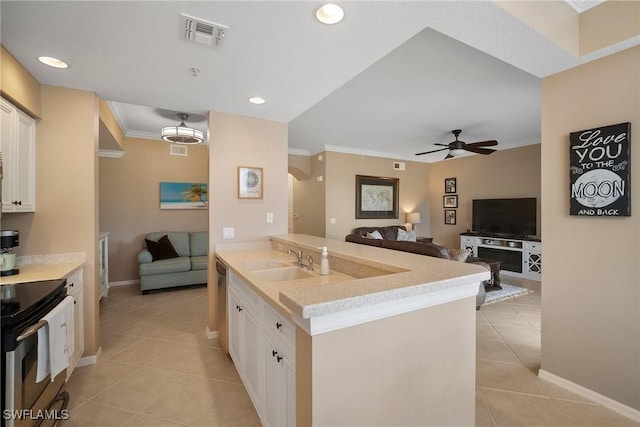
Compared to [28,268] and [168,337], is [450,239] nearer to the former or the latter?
[168,337]

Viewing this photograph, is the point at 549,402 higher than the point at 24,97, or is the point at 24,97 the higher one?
the point at 24,97

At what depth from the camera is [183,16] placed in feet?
5.18

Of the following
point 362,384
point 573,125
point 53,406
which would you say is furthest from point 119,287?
point 573,125

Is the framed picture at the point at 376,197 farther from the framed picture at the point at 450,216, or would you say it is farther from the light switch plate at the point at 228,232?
the light switch plate at the point at 228,232

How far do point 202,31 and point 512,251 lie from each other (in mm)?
6315

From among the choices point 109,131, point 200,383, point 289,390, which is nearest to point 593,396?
point 289,390

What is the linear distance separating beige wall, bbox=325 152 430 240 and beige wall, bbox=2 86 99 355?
426 centimetres

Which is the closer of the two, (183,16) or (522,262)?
(183,16)

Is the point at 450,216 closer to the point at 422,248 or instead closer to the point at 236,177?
the point at 422,248

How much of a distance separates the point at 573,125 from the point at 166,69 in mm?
3123

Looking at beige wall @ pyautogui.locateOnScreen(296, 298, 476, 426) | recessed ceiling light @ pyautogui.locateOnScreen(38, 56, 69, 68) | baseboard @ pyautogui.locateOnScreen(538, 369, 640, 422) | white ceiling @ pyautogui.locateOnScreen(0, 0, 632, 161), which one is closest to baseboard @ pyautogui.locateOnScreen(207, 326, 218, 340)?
beige wall @ pyautogui.locateOnScreen(296, 298, 476, 426)

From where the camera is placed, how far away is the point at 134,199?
5066 mm

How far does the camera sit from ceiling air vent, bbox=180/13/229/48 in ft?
5.32

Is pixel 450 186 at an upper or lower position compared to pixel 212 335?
upper
